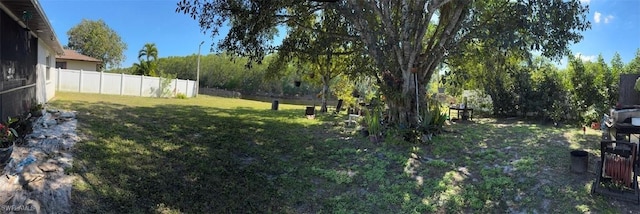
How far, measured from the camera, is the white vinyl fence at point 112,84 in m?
17.3

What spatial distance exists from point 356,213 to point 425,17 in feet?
16.1

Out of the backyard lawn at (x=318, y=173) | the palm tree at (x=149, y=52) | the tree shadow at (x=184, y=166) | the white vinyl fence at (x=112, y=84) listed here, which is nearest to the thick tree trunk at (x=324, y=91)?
the tree shadow at (x=184, y=166)

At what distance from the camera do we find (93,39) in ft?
105

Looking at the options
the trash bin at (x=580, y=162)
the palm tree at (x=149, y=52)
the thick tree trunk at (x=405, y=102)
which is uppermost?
the palm tree at (x=149, y=52)

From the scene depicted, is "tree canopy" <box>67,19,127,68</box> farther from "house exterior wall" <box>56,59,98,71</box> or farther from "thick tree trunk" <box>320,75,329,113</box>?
"thick tree trunk" <box>320,75,329,113</box>

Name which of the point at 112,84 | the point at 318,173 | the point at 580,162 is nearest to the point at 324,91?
the point at 318,173

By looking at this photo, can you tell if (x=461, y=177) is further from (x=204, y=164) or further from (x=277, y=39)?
(x=277, y=39)

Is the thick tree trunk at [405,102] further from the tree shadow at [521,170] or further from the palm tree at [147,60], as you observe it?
the palm tree at [147,60]

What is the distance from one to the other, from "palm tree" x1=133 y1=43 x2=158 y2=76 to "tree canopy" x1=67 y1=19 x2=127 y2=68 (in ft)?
19.4

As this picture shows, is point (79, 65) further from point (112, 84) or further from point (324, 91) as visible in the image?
point (324, 91)

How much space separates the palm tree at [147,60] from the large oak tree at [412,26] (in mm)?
21235

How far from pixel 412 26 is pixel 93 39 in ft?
110

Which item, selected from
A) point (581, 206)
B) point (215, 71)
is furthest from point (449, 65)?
point (215, 71)

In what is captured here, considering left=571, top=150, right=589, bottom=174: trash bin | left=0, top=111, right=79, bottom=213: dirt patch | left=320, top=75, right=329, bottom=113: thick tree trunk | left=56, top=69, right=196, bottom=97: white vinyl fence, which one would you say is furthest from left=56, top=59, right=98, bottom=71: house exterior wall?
left=571, top=150, right=589, bottom=174: trash bin
